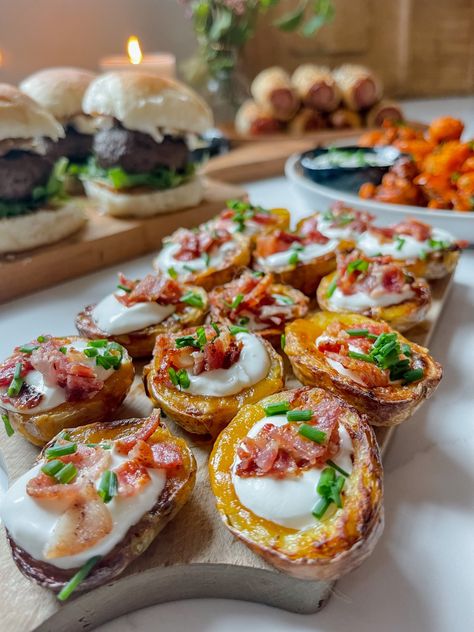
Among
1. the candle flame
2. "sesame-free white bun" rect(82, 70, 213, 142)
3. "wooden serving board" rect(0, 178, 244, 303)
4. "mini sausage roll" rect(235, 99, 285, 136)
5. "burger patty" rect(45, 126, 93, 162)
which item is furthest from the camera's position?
"mini sausage roll" rect(235, 99, 285, 136)

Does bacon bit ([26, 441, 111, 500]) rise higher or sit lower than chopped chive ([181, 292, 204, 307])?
higher

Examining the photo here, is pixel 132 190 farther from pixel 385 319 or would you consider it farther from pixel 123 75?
pixel 385 319

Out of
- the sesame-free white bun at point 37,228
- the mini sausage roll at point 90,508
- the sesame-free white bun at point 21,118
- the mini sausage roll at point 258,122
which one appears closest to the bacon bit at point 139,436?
the mini sausage roll at point 90,508

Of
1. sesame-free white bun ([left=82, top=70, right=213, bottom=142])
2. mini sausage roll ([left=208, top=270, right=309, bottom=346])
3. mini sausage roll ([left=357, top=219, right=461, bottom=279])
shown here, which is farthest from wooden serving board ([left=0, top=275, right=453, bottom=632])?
sesame-free white bun ([left=82, top=70, right=213, bottom=142])

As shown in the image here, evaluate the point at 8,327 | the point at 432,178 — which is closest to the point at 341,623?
the point at 8,327

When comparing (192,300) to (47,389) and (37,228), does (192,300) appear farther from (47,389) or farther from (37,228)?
(37,228)

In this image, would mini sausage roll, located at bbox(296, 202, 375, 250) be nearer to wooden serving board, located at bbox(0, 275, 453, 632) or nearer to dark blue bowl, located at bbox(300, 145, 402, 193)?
dark blue bowl, located at bbox(300, 145, 402, 193)
